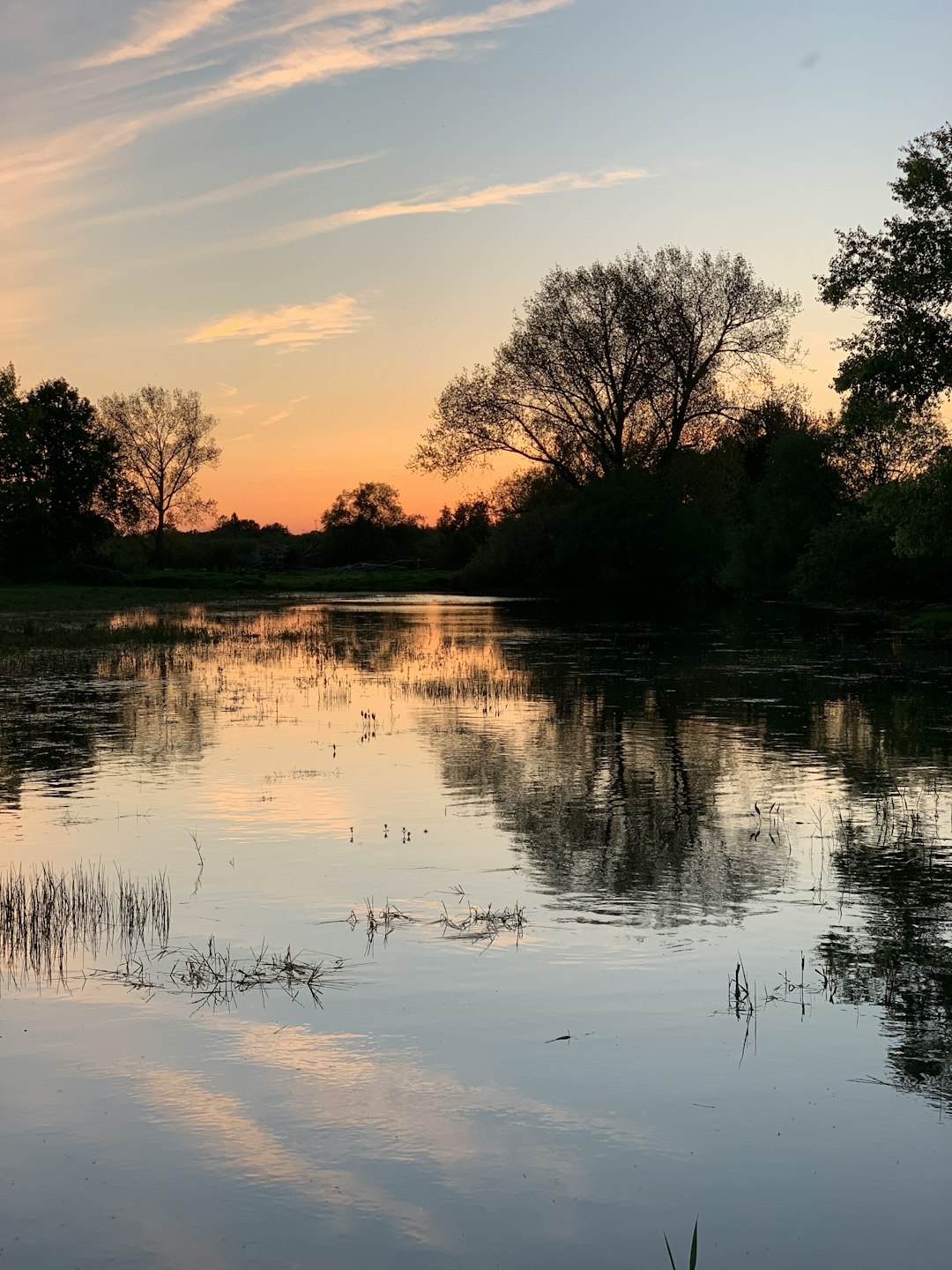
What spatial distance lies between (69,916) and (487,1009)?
4208 millimetres

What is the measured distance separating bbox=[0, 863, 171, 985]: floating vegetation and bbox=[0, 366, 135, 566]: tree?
85.0 meters

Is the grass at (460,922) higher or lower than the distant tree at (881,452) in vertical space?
lower

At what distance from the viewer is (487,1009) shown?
8922 millimetres

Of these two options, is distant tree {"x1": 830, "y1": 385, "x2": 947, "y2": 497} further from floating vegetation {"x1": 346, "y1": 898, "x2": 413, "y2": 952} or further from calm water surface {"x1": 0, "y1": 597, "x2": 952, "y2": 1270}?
floating vegetation {"x1": 346, "y1": 898, "x2": 413, "y2": 952}

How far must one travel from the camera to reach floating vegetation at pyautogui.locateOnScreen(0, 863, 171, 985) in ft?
33.6

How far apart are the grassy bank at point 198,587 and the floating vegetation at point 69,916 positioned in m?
51.7

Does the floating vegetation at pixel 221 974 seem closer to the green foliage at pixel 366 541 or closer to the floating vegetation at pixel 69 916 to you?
the floating vegetation at pixel 69 916

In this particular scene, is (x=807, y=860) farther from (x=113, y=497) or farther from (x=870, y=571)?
(x=113, y=497)

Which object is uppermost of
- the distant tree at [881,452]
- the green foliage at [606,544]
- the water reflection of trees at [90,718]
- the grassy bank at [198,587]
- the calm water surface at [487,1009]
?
the distant tree at [881,452]

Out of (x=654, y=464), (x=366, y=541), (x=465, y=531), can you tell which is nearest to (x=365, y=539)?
(x=366, y=541)

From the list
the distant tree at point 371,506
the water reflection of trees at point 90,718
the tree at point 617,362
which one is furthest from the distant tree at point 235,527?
the water reflection of trees at point 90,718

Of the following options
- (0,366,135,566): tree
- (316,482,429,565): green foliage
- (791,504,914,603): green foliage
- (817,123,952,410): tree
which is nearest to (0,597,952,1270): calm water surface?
(817,123,952,410): tree

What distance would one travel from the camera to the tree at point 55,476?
92.6m

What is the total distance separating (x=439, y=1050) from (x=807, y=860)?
20.1ft
